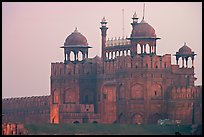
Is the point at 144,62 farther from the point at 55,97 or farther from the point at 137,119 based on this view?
the point at 55,97

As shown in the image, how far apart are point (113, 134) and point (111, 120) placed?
1432cm

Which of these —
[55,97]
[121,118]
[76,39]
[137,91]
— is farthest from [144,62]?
[55,97]

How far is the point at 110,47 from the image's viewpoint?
124m

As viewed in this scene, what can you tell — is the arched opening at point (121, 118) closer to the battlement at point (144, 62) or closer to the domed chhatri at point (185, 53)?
the battlement at point (144, 62)

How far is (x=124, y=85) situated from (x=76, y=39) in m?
9.53

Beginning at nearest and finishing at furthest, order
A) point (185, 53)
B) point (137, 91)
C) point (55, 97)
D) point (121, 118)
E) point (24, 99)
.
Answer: point (137, 91) → point (121, 118) → point (185, 53) → point (55, 97) → point (24, 99)

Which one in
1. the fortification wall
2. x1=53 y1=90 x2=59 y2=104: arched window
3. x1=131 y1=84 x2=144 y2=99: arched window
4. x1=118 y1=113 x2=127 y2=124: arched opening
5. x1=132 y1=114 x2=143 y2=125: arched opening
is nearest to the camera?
x1=132 y1=114 x2=143 y2=125: arched opening

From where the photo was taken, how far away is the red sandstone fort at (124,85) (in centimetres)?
11244

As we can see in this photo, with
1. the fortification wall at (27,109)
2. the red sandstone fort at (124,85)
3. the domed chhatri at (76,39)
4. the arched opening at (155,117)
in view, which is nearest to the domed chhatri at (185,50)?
the red sandstone fort at (124,85)

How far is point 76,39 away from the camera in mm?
121375

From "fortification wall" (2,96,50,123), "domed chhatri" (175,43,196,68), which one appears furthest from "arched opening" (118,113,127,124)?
"fortification wall" (2,96,50,123)

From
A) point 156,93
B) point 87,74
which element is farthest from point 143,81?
point 87,74

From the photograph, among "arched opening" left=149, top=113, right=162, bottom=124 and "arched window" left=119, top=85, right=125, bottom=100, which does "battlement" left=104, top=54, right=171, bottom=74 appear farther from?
Answer: "arched opening" left=149, top=113, right=162, bottom=124

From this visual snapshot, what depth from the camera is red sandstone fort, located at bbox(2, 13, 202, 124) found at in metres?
112
